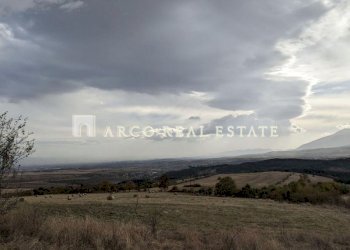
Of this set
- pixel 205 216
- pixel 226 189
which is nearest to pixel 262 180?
pixel 226 189

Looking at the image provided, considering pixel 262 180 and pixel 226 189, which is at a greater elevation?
pixel 262 180

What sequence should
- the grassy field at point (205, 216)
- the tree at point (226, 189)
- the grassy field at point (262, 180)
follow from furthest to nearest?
the grassy field at point (262, 180)
the tree at point (226, 189)
the grassy field at point (205, 216)

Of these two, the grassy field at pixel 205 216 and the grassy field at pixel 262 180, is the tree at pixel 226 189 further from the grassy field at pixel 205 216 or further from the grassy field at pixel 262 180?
the grassy field at pixel 205 216

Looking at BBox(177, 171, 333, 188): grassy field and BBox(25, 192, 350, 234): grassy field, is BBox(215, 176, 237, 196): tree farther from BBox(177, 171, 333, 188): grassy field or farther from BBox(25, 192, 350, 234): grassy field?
BBox(25, 192, 350, 234): grassy field

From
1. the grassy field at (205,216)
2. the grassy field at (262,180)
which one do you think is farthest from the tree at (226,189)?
the grassy field at (205,216)

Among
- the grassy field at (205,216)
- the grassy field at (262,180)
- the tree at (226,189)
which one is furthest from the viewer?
the grassy field at (262,180)

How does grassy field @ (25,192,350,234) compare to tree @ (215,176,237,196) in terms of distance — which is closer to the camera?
grassy field @ (25,192,350,234)

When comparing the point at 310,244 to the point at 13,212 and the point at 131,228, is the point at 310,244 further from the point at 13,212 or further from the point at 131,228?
the point at 13,212

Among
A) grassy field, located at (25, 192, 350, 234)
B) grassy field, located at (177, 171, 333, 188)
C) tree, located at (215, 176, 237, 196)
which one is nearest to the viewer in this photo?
grassy field, located at (25, 192, 350, 234)

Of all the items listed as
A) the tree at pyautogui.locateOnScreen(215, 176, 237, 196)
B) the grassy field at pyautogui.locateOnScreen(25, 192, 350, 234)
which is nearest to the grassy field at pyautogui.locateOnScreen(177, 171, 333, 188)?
the tree at pyautogui.locateOnScreen(215, 176, 237, 196)

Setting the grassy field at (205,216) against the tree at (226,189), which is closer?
the grassy field at (205,216)

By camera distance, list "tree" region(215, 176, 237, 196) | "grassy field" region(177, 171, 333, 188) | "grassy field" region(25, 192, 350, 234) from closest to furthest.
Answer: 1. "grassy field" region(25, 192, 350, 234)
2. "tree" region(215, 176, 237, 196)
3. "grassy field" region(177, 171, 333, 188)

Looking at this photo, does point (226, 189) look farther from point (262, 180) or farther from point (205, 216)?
point (205, 216)

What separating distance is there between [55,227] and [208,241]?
465cm
